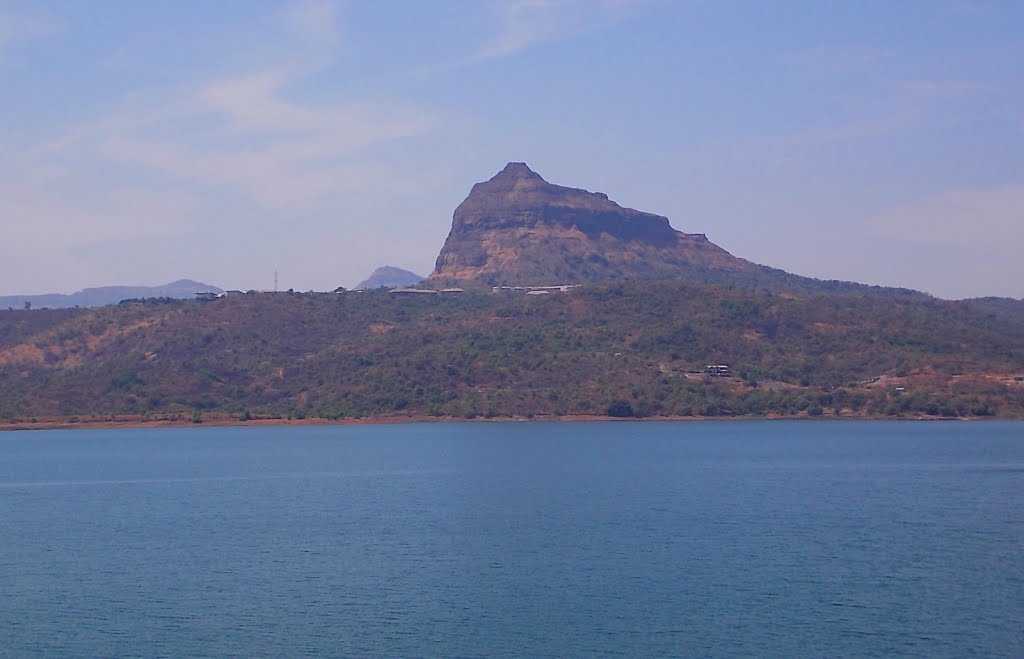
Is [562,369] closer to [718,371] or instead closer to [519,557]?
[718,371]

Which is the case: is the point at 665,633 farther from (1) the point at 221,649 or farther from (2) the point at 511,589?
(1) the point at 221,649

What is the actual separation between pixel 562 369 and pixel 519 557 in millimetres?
111213

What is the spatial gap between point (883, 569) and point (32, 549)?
126 ft

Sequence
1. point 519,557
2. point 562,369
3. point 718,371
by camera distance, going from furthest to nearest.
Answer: point 718,371
point 562,369
point 519,557

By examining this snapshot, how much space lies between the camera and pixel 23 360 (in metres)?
196

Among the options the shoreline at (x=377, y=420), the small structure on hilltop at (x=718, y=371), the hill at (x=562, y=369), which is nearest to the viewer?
the shoreline at (x=377, y=420)

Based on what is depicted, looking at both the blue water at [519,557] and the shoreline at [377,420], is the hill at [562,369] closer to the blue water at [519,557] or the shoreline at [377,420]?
the shoreline at [377,420]

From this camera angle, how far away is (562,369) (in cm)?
16988

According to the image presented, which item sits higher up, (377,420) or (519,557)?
(377,420)

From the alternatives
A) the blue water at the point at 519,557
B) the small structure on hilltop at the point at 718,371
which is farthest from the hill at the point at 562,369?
the blue water at the point at 519,557

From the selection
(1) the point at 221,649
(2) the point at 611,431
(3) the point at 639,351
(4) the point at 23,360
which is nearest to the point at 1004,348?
(3) the point at 639,351

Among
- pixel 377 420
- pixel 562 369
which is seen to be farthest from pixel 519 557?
pixel 562 369

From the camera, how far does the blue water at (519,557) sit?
43969 mm

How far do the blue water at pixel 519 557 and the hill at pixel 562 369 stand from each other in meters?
48.7
